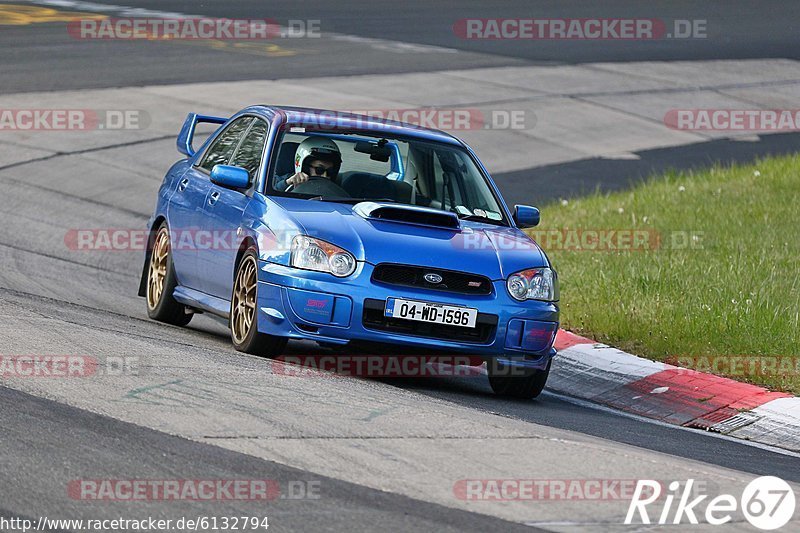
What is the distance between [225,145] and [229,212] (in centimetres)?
122

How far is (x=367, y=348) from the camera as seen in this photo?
8523mm

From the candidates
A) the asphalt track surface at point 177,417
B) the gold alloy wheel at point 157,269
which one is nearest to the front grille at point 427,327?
the asphalt track surface at point 177,417

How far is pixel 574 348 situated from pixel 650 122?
13275 millimetres

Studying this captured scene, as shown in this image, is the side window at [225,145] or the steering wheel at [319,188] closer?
the steering wheel at [319,188]

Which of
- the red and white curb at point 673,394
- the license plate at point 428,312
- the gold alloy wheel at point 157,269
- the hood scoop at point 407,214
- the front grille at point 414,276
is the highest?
the hood scoop at point 407,214

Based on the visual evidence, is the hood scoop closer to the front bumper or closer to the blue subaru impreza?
the blue subaru impreza

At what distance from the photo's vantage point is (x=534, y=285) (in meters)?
8.83

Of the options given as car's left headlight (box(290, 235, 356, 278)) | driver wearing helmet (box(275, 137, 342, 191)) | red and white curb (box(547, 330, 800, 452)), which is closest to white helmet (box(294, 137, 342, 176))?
driver wearing helmet (box(275, 137, 342, 191))

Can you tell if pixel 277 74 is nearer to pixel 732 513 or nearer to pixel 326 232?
pixel 326 232

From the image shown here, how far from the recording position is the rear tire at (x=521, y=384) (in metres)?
9.03

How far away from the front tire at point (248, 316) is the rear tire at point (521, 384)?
1.34 m

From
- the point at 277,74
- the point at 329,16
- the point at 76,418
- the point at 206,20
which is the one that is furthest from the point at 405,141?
the point at 329,16

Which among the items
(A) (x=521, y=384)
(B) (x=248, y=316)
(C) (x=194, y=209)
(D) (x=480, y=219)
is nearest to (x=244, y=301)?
(B) (x=248, y=316)

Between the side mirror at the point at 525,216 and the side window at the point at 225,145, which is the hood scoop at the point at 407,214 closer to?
the side mirror at the point at 525,216
